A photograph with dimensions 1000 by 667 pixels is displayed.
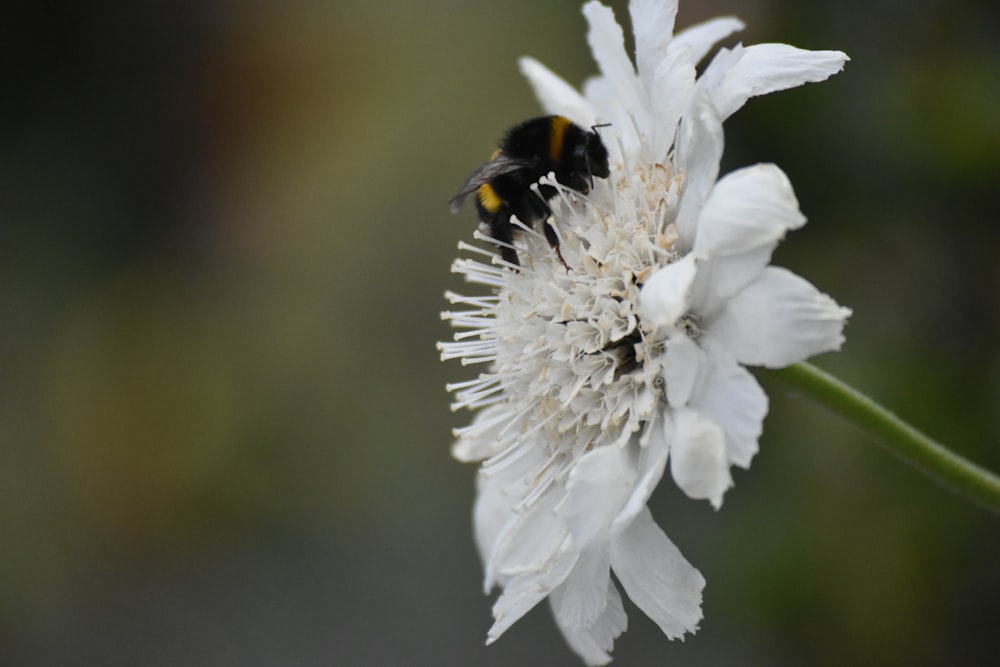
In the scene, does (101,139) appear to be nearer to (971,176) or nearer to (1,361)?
(1,361)

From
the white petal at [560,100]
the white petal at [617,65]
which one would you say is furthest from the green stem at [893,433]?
the white petal at [560,100]

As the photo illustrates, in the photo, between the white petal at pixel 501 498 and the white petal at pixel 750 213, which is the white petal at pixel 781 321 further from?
the white petal at pixel 501 498

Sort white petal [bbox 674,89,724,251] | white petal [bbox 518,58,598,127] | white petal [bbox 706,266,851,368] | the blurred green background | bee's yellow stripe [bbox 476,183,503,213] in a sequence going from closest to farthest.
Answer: white petal [bbox 706,266,851,368] < white petal [bbox 674,89,724,251] < bee's yellow stripe [bbox 476,183,503,213] < white petal [bbox 518,58,598,127] < the blurred green background

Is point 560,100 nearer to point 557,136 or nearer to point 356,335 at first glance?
point 557,136

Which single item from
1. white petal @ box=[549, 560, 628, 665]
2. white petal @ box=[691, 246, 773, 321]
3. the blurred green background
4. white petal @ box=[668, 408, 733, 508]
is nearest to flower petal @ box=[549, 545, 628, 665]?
white petal @ box=[549, 560, 628, 665]

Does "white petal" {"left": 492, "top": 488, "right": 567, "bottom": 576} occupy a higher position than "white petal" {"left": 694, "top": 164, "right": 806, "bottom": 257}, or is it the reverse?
"white petal" {"left": 694, "top": 164, "right": 806, "bottom": 257}

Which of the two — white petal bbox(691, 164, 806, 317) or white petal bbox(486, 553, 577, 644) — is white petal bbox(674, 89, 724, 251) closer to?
white petal bbox(691, 164, 806, 317)

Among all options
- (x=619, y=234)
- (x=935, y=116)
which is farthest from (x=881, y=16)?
(x=619, y=234)
